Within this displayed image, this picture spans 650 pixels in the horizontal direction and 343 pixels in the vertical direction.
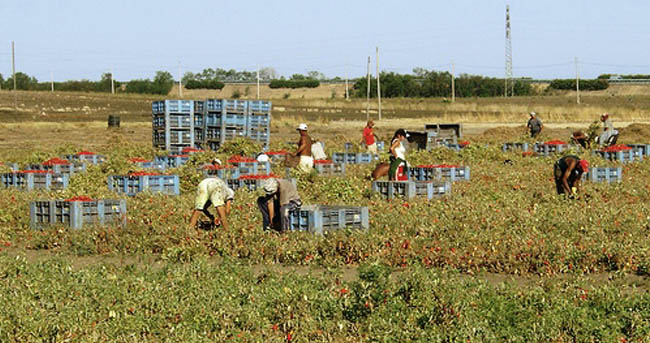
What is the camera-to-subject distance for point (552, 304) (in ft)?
29.8

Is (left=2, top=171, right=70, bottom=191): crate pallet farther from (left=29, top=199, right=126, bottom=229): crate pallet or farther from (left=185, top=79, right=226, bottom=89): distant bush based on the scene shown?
(left=185, top=79, right=226, bottom=89): distant bush

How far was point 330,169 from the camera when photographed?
74.5 feet

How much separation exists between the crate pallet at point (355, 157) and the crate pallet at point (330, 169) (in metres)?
3.35

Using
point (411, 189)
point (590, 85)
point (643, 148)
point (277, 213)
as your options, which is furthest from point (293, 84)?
point (277, 213)

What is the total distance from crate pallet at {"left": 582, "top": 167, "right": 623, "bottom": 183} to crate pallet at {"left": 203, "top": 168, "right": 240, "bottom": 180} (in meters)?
7.68

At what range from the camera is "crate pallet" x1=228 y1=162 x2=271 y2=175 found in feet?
72.2

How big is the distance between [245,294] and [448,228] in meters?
4.69

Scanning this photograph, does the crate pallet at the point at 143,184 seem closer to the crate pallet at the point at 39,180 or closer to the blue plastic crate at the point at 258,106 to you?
the crate pallet at the point at 39,180

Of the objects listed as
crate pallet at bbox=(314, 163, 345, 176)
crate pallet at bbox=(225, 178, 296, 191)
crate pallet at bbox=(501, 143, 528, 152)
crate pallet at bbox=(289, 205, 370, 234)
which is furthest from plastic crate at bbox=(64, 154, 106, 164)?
crate pallet at bbox=(289, 205, 370, 234)

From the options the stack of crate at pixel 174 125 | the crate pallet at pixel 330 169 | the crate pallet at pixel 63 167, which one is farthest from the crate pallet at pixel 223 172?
the stack of crate at pixel 174 125

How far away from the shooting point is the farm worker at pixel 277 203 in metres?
14.0

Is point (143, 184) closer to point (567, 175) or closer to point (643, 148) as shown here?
point (567, 175)

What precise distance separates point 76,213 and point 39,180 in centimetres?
590

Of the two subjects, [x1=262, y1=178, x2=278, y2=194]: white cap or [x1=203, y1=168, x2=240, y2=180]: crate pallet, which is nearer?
[x1=262, y1=178, x2=278, y2=194]: white cap
